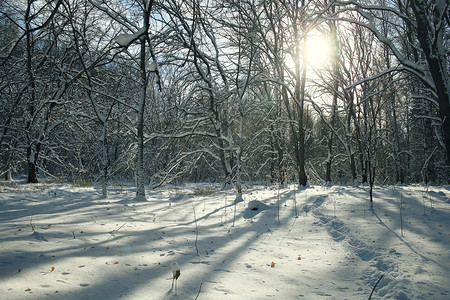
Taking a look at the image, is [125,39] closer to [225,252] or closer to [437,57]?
[225,252]

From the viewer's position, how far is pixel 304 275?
2930 millimetres

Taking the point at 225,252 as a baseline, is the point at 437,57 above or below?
above

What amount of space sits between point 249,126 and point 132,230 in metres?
10.8

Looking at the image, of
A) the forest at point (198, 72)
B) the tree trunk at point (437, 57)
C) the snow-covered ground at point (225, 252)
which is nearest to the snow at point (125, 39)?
the forest at point (198, 72)

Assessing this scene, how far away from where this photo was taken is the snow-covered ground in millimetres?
2342

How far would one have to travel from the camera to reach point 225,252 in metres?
3.54

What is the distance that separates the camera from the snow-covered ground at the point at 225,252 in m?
2.34

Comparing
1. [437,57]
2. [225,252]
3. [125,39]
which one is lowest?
[225,252]

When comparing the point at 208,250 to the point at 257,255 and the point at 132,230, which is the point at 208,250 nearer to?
the point at 257,255

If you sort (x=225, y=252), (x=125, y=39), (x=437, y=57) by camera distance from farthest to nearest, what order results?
1. (x=125, y=39)
2. (x=437, y=57)
3. (x=225, y=252)

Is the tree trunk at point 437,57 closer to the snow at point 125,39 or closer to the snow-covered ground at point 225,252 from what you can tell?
the snow-covered ground at point 225,252

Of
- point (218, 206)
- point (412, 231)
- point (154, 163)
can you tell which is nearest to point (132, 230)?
point (218, 206)

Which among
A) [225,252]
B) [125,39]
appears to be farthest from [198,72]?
[225,252]

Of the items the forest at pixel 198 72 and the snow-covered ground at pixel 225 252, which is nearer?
the snow-covered ground at pixel 225 252
